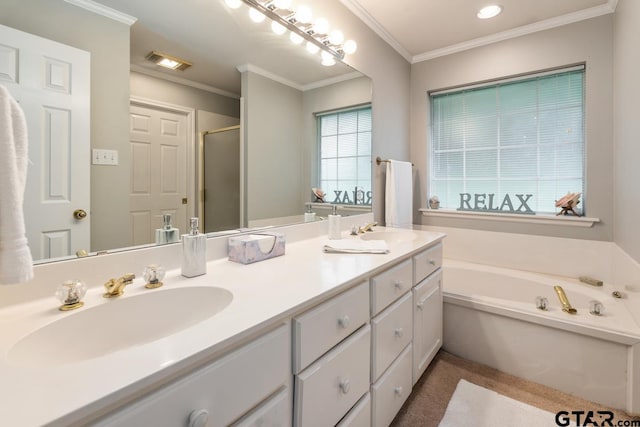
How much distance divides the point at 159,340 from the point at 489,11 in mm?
2705

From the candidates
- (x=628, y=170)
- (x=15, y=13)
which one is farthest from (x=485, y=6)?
(x=15, y=13)

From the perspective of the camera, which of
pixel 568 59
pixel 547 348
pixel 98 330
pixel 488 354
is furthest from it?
pixel 568 59

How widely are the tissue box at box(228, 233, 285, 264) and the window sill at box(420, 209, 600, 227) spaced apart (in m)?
1.97

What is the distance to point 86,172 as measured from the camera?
2.98 ft

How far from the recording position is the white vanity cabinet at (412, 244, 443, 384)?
154 cm

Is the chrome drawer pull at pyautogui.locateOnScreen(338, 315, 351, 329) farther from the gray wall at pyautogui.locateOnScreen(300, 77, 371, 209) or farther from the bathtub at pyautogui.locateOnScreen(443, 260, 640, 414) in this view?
the bathtub at pyautogui.locateOnScreen(443, 260, 640, 414)

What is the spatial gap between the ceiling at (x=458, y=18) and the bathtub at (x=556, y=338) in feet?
6.19

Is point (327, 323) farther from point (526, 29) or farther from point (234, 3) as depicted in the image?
point (526, 29)

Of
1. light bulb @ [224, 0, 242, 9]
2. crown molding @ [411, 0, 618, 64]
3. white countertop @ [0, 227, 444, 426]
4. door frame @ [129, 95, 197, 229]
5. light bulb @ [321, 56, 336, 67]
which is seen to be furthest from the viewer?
crown molding @ [411, 0, 618, 64]

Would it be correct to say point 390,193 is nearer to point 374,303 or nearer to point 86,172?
point 374,303

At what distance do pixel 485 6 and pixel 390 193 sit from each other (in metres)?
1.41

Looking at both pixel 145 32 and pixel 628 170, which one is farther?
pixel 628 170

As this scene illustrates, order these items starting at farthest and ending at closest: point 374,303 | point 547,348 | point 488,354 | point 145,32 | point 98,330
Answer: point 488,354, point 547,348, point 374,303, point 145,32, point 98,330

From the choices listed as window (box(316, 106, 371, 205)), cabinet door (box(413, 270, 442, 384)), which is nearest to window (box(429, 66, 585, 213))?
window (box(316, 106, 371, 205))
